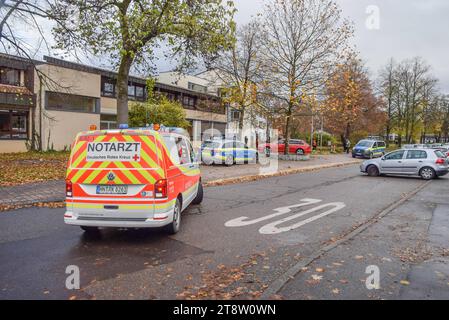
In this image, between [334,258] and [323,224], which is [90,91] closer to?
[323,224]

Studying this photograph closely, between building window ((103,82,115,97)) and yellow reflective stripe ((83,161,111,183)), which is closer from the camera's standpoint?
yellow reflective stripe ((83,161,111,183))

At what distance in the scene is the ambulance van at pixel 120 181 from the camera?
18.5ft

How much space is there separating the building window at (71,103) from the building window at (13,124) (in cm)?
177

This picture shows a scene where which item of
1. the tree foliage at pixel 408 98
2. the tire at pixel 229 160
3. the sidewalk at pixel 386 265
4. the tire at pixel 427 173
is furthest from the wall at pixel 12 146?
the tree foliage at pixel 408 98

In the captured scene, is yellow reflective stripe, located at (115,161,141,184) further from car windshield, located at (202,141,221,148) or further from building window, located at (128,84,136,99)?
building window, located at (128,84,136,99)

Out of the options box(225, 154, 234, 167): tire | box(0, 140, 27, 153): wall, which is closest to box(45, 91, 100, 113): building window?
box(0, 140, 27, 153): wall

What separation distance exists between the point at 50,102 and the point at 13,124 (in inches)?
115

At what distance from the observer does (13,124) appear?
2262 centimetres

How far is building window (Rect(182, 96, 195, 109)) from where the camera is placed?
40.3 metres

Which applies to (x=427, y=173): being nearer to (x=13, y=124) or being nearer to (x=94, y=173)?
(x=94, y=173)
